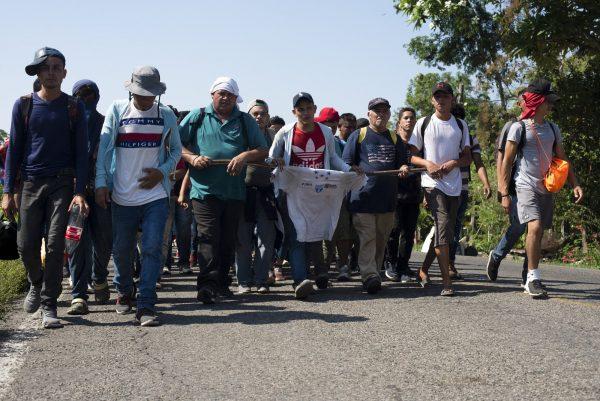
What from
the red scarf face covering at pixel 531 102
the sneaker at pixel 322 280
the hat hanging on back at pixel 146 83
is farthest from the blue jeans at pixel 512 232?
the hat hanging on back at pixel 146 83

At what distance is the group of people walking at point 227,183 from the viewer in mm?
7023

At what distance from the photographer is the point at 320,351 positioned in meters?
5.87

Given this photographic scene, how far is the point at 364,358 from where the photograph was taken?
562 centimetres

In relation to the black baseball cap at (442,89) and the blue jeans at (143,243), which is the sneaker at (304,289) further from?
the black baseball cap at (442,89)

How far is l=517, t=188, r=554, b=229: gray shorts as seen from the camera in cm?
854

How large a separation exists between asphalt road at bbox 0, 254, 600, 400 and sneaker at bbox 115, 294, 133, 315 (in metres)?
0.14

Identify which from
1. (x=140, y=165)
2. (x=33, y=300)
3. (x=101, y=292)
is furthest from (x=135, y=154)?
(x=101, y=292)

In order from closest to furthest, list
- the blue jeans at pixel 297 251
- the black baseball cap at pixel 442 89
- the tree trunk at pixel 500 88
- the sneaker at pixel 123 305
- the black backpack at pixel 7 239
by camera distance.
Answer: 1. the black backpack at pixel 7 239
2. the sneaker at pixel 123 305
3. the blue jeans at pixel 297 251
4. the black baseball cap at pixel 442 89
5. the tree trunk at pixel 500 88

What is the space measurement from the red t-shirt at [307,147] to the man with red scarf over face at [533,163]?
1.82 metres

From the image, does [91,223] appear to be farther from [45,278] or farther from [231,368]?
[231,368]

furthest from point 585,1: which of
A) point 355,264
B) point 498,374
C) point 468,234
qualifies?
point 468,234

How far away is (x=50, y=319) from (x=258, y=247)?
288 centimetres

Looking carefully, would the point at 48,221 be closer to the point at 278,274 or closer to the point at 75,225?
the point at 75,225

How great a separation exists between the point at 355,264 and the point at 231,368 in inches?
266
